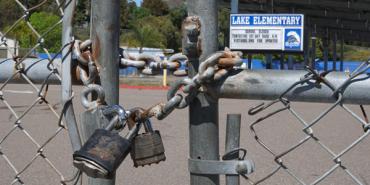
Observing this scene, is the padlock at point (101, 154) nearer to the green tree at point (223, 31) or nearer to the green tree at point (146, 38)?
the green tree at point (223, 31)

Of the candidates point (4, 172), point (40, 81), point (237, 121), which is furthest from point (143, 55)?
point (4, 172)

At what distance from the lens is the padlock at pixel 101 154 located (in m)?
1.14

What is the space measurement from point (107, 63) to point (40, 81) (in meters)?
0.31

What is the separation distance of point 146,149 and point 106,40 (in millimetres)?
266

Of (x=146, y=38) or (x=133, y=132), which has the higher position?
(x=133, y=132)

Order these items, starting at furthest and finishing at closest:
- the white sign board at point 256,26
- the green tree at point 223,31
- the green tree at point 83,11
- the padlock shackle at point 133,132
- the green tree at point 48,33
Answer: the white sign board at point 256,26
the green tree at point 83,11
the green tree at point 48,33
the green tree at point 223,31
the padlock shackle at point 133,132

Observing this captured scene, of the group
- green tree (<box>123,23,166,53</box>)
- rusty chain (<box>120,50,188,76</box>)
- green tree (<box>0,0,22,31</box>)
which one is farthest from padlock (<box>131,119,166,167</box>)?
green tree (<box>123,23,166,53</box>)

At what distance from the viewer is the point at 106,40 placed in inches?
52.8

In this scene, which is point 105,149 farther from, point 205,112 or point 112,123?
point 205,112

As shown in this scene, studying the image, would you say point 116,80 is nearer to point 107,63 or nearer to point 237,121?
point 107,63

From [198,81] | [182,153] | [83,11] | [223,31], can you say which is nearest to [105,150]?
[198,81]

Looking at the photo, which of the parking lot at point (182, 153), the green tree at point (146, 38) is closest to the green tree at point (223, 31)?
the parking lot at point (182, 153)

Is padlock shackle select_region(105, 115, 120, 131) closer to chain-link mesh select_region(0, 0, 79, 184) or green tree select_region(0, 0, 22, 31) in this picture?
chain-link mesh select_region(0, 0, 79, 184)

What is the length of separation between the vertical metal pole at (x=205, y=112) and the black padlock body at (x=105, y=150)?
0.18 meters
